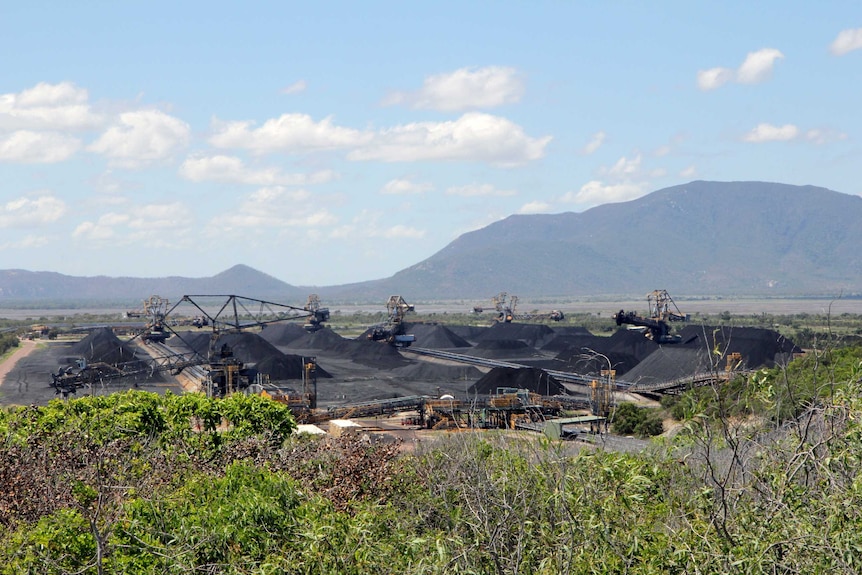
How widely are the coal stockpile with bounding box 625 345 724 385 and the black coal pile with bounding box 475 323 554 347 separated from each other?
44.5 m

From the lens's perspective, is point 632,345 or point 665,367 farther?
point 632,345

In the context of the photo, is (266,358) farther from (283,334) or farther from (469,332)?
(469,332)

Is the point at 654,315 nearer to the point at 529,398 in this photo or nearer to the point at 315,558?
the point at 529,398

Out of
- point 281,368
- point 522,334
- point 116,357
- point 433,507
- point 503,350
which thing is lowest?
point 503,350

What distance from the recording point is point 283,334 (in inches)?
5463

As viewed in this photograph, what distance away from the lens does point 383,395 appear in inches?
2842

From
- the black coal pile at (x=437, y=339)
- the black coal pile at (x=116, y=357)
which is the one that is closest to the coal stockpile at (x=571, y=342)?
the black coal pile at (x=437, y=339)

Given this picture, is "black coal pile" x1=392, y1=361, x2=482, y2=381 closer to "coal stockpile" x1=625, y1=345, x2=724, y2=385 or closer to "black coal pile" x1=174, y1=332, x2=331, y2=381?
"black coal pile" x1=174, y1=332, x2=331, y2=381

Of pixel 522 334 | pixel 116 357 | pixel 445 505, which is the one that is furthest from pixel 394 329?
pixel 445 505

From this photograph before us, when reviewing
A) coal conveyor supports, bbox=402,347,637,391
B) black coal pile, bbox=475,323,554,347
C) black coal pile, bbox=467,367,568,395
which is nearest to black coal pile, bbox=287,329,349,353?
coal conveyor supports, bbox=402,347,637,391

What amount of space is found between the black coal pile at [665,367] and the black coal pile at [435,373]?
14145 millimetres

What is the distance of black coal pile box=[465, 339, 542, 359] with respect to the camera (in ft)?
367

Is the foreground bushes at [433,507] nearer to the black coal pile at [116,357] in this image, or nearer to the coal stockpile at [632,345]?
the black coal pile at [116,357]

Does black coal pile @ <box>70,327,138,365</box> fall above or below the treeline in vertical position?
below
